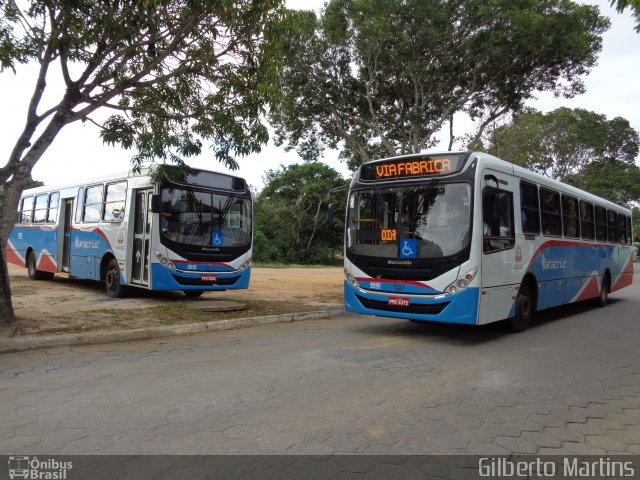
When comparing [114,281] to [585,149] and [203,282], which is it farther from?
[585,149]

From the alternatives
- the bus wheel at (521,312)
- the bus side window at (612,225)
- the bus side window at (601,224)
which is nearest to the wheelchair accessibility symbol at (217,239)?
the bus wheel at (521,312)

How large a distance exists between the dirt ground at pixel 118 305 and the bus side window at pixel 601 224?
7.30m

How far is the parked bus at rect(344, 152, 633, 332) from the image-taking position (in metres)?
7.26

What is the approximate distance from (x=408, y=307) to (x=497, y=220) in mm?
2036

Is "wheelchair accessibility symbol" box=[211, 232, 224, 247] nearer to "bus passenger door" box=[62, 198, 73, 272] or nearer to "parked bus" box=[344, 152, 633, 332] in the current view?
"parked bus" box=[344, 152, 633, 332]

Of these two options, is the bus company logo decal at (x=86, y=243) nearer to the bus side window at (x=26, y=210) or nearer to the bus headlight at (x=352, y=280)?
the bus side window at (x=26, y=210)

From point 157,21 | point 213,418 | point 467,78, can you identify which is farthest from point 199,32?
point 467,78

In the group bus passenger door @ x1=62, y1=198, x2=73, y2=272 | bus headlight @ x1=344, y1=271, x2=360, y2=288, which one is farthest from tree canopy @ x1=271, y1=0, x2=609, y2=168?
bus passenger door @ x1=62, y1=198, x2=73, y2=272

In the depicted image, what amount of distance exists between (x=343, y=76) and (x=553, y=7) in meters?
6.56

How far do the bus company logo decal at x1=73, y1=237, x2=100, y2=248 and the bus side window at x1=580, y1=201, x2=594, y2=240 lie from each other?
12.2 metres

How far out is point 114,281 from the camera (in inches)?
457

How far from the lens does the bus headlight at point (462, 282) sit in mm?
7152
